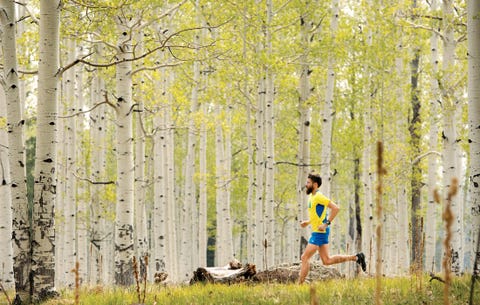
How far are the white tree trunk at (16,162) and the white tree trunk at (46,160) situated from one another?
23 centimetres

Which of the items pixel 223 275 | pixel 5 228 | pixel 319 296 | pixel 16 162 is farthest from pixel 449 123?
pixel 5 228

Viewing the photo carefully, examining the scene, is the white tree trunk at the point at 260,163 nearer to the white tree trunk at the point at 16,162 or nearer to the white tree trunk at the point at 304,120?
the white tree trunk at the point at 304,120

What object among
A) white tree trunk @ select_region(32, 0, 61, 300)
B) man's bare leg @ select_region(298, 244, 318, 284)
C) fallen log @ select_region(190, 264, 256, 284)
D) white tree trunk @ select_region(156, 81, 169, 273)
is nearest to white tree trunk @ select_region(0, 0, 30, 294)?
white tree trunk @ select_region(32, 0, 61, 300)

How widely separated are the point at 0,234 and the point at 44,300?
13.1 feet

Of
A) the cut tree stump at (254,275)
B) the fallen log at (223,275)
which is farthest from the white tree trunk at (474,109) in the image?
the fallen log at (223,275)

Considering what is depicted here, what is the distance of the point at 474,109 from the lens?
8133mm

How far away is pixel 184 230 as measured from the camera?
73.3 ft

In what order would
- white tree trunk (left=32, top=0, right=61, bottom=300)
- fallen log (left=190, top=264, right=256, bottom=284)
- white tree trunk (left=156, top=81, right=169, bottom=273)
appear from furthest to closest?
1. white tree trunk (left=156, top=81, right=169, bottom=273)
2. fallen log (left=190, top=264, right=256, bottom=284)
3. white tree trunk (left=32, top=0, right=61, bottom=300)

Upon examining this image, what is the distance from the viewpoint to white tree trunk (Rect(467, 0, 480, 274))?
7957 mm

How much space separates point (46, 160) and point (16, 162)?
61 cm

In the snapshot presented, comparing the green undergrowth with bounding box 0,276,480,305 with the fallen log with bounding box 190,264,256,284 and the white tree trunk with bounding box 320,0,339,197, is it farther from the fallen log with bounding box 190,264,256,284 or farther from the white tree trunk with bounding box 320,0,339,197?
the white tree trunk with bounding box 320,0,339,197

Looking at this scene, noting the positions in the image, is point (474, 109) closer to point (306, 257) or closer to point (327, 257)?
point (327, 257)

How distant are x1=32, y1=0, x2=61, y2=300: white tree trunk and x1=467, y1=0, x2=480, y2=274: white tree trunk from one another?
19.3 ft

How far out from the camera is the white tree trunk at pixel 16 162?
7.55m
